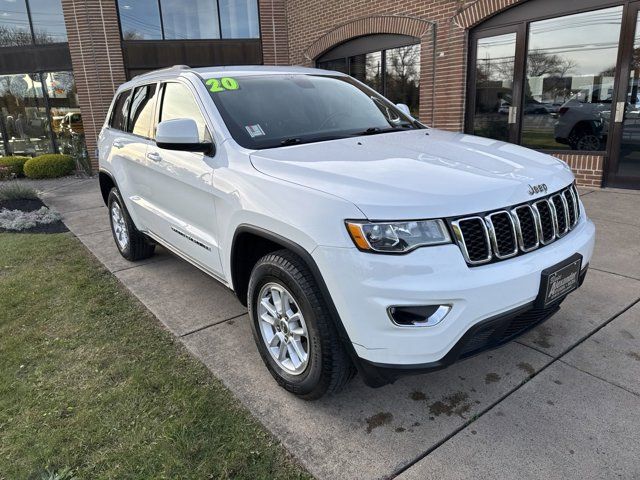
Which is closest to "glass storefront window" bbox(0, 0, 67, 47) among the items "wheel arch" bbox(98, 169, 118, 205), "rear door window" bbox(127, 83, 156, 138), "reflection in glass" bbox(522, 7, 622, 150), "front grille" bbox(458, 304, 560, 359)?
"wheel arch" bbox(98, 169, 118, 205)

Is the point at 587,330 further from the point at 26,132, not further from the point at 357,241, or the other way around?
the point at 26,132

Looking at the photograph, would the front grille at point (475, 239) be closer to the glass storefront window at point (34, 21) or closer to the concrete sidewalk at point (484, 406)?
the concrete sidewalk at point (484, 406)

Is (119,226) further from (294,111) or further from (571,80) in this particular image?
(571,80)

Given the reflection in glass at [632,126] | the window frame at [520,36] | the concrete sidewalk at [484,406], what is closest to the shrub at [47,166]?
Result: the window frame at [520,36]

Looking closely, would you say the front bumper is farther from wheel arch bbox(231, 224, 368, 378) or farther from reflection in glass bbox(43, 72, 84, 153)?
reflection in glass bbox(43, 72, 84, 153)

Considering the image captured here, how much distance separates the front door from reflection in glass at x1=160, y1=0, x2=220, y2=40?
10.5 meters

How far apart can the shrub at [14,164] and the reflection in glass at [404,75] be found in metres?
10.1

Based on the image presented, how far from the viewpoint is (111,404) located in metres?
2.83

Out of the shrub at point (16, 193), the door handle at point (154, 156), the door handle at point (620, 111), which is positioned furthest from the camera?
the shrub at point (16, 193)

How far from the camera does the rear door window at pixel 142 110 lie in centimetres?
428

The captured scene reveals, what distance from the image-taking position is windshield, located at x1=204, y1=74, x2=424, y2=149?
10.4ft

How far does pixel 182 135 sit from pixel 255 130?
45cm

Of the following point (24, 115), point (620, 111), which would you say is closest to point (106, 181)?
point (620, 111)

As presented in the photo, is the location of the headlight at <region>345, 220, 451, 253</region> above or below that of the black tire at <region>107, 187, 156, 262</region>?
above
